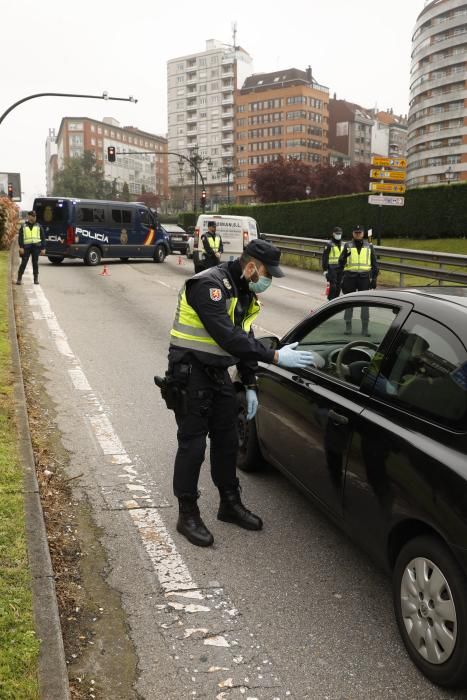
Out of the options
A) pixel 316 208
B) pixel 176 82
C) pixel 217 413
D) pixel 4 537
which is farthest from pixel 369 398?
pixel 176 82

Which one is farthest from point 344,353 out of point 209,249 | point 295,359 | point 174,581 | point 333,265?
point 209,249

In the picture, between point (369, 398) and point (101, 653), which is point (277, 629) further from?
point (369, 398)

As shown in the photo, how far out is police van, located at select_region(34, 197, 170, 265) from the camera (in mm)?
23141

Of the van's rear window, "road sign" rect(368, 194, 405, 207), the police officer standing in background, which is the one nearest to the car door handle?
the police officer standing in background

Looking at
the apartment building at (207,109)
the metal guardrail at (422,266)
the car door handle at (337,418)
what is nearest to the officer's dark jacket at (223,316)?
the car door handle at (337,418)

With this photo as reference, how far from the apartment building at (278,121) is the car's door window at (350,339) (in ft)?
398

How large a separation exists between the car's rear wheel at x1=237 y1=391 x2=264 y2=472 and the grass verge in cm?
153

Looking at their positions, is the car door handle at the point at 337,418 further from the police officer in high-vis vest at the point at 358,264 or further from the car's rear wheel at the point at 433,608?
the police officer in high-vis vest at the point at 358,264

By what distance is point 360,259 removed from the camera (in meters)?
12.2

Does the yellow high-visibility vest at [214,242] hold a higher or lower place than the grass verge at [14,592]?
higher

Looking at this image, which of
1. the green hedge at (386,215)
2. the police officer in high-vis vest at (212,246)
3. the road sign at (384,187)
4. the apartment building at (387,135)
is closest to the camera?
the police officer in high-vis vest at (212,246)

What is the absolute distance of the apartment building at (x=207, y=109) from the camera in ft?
428

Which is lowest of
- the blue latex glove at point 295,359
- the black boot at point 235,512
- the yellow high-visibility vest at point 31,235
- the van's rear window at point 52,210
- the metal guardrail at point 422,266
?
the black boot at point 235,512

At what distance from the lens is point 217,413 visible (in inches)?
156
